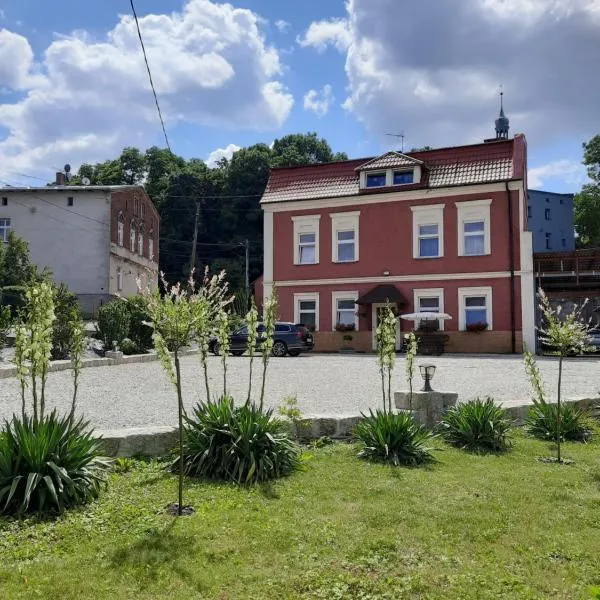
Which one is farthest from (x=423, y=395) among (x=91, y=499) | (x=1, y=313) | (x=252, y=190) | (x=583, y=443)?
(x=252, y=190)

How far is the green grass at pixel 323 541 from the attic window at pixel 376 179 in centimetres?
2429

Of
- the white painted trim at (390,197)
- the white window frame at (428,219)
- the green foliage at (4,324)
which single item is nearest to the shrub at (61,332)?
the green foliage at (4,324)

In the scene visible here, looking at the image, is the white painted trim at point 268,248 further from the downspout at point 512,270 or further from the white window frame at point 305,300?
the downspout at point 512,270

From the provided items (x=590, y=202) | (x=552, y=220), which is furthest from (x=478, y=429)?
(x=552, y=220)

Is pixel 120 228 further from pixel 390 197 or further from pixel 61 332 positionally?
pixel 61 332

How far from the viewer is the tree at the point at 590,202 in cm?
4606

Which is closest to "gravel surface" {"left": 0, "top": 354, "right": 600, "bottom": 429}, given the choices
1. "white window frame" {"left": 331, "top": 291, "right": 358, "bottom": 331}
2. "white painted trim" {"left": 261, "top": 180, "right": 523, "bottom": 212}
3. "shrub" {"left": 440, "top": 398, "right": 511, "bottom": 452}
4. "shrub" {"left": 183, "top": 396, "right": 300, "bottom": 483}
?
"shrub" {"left": 440, "top": 398, "right": 511, "bottom": 452}

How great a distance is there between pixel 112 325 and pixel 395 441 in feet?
55.1

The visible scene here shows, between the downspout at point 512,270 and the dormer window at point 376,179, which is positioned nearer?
the downspout at point 512,270

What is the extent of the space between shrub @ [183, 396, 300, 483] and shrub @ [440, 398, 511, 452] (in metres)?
2.35

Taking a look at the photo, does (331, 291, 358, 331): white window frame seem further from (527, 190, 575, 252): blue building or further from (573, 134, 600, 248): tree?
(527, 190, 575, 252): blue building

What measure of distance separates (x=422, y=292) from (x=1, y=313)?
1811 centimetres

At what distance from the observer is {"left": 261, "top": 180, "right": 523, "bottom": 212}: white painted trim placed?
26.2 m

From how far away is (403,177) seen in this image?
28344mm
